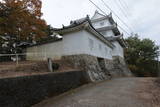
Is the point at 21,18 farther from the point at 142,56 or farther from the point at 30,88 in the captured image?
the point at 142,56

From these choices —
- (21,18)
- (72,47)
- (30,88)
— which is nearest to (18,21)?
(21,18)

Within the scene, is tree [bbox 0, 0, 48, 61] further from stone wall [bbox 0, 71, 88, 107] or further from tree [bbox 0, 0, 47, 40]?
stone wall [bbox 0, 71, 88, 107]

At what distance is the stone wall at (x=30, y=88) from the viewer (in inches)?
155

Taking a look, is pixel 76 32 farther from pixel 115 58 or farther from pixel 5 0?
pixel 115 58

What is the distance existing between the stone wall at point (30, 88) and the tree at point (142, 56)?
69.7 feet

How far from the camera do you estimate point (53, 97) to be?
19.0 ft

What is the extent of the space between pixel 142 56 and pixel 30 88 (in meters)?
25.2

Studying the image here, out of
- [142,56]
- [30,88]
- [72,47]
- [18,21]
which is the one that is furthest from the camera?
[142,56]

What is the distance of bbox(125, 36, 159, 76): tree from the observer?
24266mm

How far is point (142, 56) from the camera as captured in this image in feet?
81.2

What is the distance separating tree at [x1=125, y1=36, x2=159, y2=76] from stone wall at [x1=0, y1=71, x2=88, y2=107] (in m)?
21.3

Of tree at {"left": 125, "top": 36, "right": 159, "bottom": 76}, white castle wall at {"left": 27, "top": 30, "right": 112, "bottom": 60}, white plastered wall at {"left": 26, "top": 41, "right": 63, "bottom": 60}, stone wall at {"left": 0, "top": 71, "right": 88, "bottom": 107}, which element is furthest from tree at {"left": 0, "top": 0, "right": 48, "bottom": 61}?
tree at {"left": 125, "top": 36, "right": 159, "bottom": 76}

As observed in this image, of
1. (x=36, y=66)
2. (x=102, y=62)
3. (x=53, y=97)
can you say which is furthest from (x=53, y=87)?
(x=102, y=62)

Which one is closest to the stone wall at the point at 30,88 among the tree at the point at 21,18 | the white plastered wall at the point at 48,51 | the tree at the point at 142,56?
the white plastered wall at the point at 48,51
